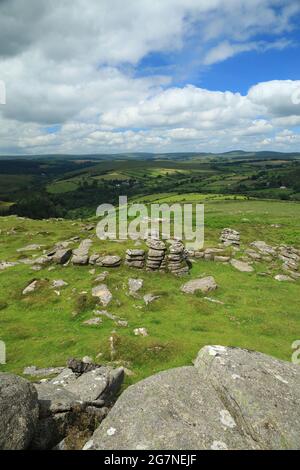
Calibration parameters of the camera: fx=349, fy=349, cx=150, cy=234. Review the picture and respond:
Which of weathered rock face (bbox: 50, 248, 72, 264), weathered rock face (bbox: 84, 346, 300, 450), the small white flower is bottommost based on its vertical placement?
weathered rock face (bbox: 50, 248, 72, 264)

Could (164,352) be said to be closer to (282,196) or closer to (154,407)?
(154,407)

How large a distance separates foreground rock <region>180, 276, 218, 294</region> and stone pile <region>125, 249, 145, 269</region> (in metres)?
6.71

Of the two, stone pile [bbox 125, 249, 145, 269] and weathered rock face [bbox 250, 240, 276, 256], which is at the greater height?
stone pile [bbox 125, 249, 145, 269]

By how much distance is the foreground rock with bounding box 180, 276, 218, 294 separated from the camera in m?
40.2

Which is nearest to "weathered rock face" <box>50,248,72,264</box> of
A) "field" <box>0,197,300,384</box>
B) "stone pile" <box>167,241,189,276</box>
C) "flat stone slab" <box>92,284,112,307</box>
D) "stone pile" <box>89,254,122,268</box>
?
"field" <box>0,197,300,384</box>

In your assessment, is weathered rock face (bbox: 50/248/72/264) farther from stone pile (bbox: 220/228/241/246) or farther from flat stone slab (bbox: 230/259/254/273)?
stone pile (bbox: 220/228/241/246)

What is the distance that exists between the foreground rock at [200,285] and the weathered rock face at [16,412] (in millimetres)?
28027

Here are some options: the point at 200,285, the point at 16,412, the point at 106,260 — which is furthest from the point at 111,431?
the point at 106,260

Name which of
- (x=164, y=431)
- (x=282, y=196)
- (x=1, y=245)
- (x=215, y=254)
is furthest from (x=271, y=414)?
(x=282, y=196)

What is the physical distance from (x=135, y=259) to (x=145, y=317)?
12.3 metres

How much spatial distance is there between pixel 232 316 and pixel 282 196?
172491 mm

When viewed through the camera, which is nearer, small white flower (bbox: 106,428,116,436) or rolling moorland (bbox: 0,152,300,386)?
small white flower (bbox: 106,428,116,436)

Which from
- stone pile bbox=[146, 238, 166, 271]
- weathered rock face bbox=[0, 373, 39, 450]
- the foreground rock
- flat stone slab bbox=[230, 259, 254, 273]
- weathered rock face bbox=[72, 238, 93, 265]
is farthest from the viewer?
flat stone slab bbox=[230, 259, 254, 273]
